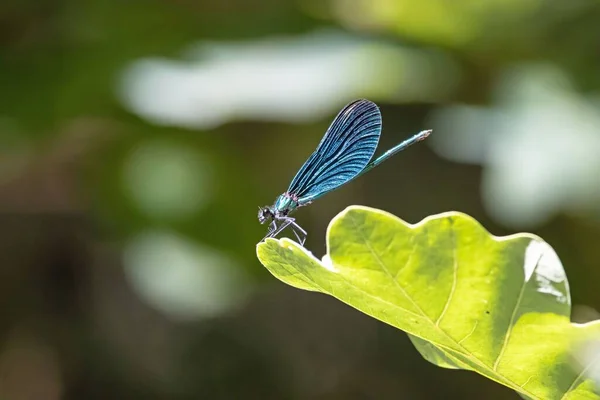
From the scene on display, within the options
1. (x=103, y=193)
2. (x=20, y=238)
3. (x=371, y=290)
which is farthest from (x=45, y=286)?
(x=371, y=290)

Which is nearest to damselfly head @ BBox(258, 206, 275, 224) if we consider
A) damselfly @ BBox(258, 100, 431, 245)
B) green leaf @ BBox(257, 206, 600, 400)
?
damselfly @ BBox(258, 100, 431, 245)

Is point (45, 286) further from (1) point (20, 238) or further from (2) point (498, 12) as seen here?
(2) point (498, 12)

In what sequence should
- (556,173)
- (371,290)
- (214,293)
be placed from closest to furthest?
(371,290), (556,173), (214,293)

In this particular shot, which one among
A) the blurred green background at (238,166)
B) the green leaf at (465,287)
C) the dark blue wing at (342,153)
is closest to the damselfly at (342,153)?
the dark blue wing at (342,153)

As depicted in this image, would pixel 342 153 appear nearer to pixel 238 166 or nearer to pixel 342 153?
pixel 342 153

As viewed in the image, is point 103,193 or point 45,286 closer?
point 103,193

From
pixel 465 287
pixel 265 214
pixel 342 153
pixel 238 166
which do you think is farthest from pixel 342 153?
pixel 238 166

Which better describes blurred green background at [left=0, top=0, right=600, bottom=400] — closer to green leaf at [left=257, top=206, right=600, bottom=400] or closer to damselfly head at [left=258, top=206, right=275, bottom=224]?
damselfly head at [left=258, top=206, right=275, bottom=224]
